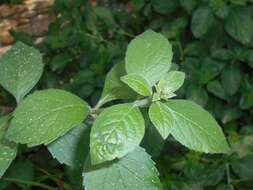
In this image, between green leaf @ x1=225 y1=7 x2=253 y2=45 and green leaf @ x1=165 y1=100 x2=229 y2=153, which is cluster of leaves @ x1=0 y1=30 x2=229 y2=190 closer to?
green leaf @ x1=165 y1=100 x2=229 y2=153

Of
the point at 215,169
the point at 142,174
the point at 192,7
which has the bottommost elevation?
the point at 215,169

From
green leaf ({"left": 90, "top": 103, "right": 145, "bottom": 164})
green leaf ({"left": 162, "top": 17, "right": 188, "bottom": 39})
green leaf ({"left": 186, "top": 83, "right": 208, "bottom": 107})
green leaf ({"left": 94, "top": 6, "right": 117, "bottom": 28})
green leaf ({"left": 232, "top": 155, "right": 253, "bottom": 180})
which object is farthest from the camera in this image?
green leaf ({"left": 94, "top": 6, "right": 117, "bottom": 28})

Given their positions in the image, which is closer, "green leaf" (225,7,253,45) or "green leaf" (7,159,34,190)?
"green leaf" (7,159,34,190)

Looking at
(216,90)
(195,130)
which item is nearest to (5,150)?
(195,130)

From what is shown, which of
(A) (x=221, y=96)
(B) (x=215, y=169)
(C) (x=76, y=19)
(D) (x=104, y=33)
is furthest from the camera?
(D) (x=104, y=33)

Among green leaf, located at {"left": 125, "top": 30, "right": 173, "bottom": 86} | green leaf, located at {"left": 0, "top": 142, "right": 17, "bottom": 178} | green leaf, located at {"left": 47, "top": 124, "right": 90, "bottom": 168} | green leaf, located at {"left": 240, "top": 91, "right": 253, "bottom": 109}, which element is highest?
green leaf, located at {"left": 125, "top": 30, "right": 173, "bottom": 86}

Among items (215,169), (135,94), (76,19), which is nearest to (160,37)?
(135,94)

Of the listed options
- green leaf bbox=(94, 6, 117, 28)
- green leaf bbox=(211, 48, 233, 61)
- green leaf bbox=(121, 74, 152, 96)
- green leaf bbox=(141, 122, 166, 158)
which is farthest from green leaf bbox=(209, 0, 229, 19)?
green leaf bbox=(121, 74, 152, 96)

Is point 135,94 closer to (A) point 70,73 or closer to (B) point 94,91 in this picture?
(B) point 94,91
